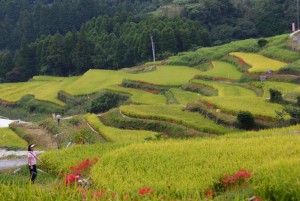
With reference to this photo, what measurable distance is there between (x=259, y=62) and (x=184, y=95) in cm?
808

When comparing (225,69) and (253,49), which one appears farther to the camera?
(253,49)

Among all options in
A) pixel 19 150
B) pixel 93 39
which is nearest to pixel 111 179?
pixel 19 150

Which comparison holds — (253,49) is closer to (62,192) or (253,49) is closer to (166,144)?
(166,144)

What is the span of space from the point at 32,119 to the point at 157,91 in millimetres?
9949

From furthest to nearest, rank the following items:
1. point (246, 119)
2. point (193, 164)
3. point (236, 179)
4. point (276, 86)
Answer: point (276, 86) < point (246, 119) < point (193, 164) < point (236, 179)

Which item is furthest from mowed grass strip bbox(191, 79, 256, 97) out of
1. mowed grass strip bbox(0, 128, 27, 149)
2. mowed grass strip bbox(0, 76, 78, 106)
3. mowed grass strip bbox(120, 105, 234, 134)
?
mowed grass strip bbox(0, 76, 78, 106)

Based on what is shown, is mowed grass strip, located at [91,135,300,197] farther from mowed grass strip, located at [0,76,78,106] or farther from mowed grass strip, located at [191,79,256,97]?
mowed grass strip, located at [0,76,78,106]

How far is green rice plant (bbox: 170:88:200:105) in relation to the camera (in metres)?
27.8

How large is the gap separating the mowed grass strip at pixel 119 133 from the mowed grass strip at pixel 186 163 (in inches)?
233

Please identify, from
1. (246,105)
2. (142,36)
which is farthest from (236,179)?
(142,36)

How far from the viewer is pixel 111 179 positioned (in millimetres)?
9336

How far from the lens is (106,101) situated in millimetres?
31750

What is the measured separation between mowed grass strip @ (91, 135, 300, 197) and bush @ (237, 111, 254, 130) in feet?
19.1

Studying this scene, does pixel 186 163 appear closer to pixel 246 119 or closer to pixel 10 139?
pixel 246 119
